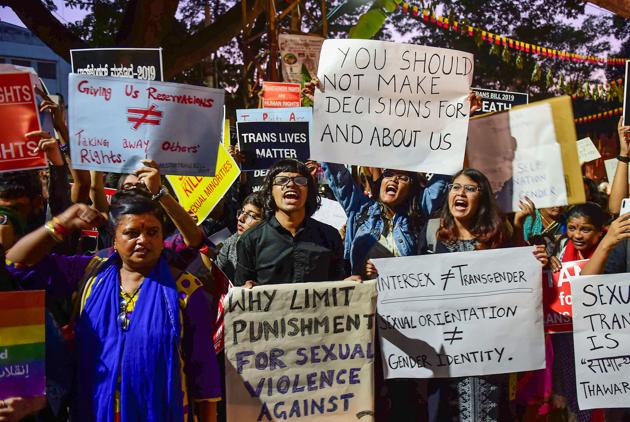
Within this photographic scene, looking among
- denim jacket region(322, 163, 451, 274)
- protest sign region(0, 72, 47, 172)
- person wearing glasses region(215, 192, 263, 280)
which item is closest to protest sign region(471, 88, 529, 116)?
denim jacket region(322, 163, 451, 274)

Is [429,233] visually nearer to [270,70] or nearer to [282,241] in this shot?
[282,241]

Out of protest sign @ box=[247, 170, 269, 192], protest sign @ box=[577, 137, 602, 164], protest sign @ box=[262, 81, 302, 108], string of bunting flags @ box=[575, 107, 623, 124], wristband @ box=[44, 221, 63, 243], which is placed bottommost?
wristband @ box=[44, 221, 63, 243]

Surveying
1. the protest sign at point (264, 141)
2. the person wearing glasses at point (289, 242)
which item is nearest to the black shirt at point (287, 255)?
the person wearing glasses at point (289, 242)

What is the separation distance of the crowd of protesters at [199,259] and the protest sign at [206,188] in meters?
0.32

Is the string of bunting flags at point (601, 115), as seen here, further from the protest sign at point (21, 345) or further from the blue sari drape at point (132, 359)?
the protest sign at point (21, 345)

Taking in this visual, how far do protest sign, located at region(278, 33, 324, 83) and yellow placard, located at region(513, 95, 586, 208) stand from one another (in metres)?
9.19

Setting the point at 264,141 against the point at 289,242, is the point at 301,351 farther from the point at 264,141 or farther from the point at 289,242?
the point at 264,141

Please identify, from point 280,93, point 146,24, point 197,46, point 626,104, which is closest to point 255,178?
point 626,104

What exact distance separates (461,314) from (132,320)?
6.47 ft

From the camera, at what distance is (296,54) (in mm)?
13383

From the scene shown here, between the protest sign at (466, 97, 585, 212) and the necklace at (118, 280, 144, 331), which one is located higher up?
the protest sign at (466, 97, 585, 212)

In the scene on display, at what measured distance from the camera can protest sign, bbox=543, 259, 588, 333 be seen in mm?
4344

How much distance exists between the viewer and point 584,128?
3142cm

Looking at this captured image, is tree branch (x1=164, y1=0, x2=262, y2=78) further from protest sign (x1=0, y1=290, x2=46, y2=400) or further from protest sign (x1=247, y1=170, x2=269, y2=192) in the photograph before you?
protest sign (x1=0, y1=290, x2=46, y2=400)
